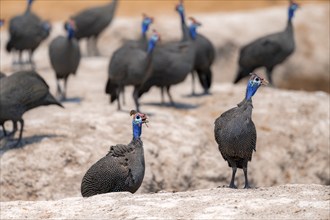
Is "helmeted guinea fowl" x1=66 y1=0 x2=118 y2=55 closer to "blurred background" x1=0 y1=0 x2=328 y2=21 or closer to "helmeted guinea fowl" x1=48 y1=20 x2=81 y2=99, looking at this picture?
"helmeted guinea fowl" x1=48 y1=20 x2=81 y2=99

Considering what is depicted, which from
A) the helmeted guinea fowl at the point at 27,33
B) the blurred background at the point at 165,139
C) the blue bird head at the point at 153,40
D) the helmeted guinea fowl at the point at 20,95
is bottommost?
the blurred background at the point at 165,139

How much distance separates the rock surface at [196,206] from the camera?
704cm

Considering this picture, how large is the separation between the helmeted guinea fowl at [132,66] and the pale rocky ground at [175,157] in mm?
409

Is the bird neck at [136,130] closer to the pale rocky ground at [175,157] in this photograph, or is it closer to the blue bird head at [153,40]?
the pale rocky ground at [175,157]

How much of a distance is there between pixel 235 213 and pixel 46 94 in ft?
16.4

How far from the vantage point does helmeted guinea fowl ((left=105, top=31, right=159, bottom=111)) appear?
1245cm

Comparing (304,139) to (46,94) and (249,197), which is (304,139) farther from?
(249,197)

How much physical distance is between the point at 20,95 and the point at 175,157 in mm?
2069

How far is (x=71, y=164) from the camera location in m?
11.0

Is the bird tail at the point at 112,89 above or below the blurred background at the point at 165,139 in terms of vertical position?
above

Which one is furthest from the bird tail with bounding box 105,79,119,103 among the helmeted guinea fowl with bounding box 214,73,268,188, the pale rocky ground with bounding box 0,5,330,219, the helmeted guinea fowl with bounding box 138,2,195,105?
the helmeted guinea fowl with bounding box 214,73,268,188

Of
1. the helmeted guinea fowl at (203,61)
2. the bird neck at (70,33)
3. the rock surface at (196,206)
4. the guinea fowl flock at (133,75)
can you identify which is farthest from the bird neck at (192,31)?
Result: the rock surface at (196,206)

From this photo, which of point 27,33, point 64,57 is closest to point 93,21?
point 27,33

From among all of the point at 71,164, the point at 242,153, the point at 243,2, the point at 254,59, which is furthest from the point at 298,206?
the point at 243,2
